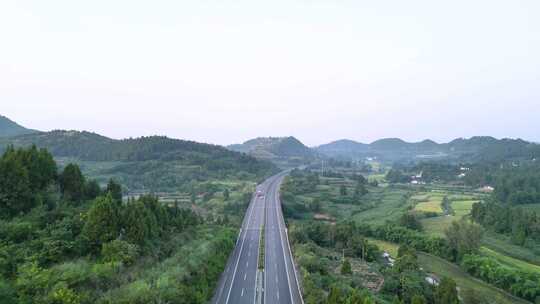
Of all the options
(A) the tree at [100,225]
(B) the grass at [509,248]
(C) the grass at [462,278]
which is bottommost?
(C) the grass at [462,278]

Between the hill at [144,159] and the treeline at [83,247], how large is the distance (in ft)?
266

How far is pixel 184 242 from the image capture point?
1844 inches

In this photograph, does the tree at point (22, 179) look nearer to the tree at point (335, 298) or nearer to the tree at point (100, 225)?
the tree at point (100, 225)

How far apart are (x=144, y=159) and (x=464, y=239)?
139m

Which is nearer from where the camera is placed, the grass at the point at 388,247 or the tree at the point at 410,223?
the grass at the point at 388,247

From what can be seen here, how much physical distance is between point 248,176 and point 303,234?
97.1 metres

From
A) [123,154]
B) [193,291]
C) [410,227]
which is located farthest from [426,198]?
[123,154]

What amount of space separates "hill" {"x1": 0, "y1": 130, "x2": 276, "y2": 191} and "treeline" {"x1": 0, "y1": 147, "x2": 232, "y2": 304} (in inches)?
3188


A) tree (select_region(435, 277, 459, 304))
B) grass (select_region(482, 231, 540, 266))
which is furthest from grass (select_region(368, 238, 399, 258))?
tree (select_region(435, 277, 459, 304))

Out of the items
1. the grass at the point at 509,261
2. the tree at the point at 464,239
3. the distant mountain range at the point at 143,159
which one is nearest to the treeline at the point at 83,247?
the tree at the point at 464,239

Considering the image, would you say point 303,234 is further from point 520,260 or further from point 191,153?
point 191,153

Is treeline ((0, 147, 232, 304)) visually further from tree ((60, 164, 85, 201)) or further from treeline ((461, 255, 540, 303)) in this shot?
treeline ((461, 255, 540, 303))

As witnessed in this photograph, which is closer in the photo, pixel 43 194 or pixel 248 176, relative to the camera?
pixel 43 194

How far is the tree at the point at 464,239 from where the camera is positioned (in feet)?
208
